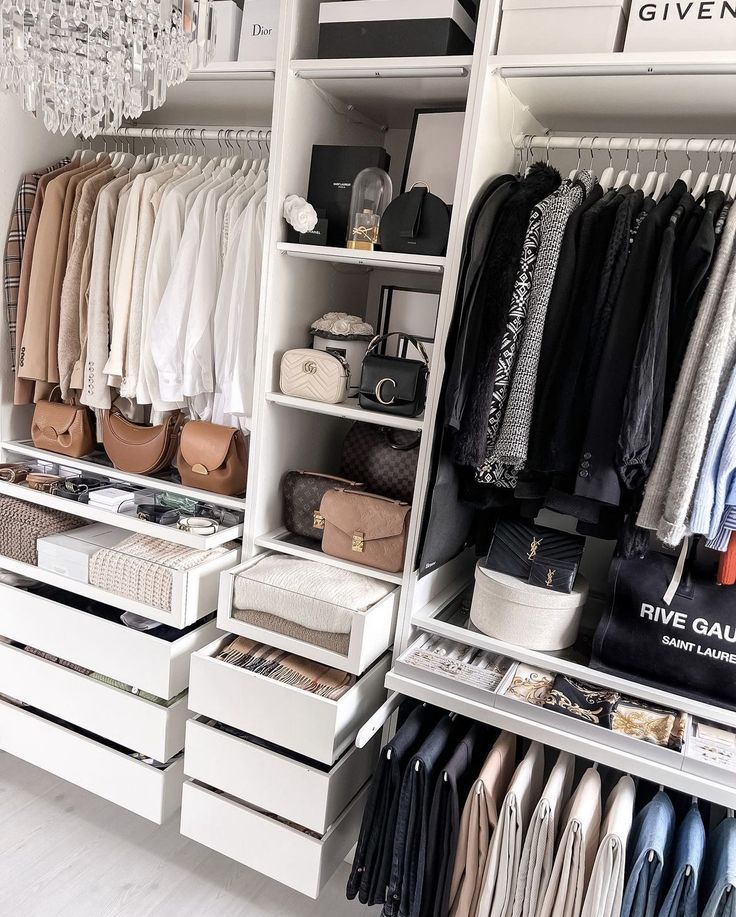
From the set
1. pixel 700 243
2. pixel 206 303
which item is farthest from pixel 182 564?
pixel 700 243

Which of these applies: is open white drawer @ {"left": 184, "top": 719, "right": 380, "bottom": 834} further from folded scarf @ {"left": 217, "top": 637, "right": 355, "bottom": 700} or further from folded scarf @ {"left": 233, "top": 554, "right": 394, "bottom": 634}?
folded scarf @ {"left": 233, "top": 554, "right": 394, "bottom": 634}

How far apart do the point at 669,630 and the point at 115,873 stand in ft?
5.27

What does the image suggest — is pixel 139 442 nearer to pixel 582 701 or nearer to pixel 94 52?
pixel 94 52

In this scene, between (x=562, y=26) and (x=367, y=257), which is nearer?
(x=562, y=26)

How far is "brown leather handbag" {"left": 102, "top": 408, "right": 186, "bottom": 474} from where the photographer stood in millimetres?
2264

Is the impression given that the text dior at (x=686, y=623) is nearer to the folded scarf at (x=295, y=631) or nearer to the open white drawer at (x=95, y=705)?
the folded scarf at (x=295, y=631)

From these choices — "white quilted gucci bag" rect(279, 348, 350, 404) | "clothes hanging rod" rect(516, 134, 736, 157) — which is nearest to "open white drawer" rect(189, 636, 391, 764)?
"white quilted gucci bag" rect(279, 348, 350, 404)

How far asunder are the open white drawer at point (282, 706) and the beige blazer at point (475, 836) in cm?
34

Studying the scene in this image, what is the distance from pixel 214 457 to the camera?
214 cm

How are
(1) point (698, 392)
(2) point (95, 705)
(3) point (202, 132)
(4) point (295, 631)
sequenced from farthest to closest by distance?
(3) point (202, 132), (2) point (95, 705), (4) point (295, 631), (1) point (698, 392)

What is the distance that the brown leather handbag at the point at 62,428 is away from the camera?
2.34 meters

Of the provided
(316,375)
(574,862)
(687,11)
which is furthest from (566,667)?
(687,11)

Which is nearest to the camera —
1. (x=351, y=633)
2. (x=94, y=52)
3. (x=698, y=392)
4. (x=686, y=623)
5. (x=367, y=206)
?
(x=94, y=52)

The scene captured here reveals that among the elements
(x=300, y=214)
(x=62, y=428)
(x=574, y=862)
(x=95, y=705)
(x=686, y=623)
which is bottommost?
(x=95, y=705)
